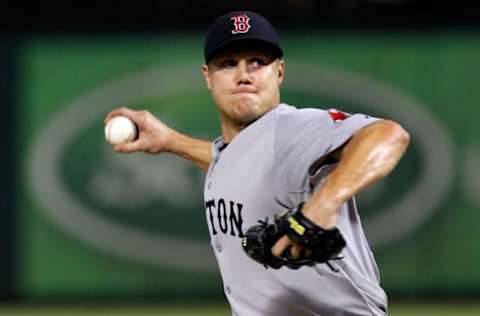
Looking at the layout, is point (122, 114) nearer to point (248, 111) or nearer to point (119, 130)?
point (119, 130)

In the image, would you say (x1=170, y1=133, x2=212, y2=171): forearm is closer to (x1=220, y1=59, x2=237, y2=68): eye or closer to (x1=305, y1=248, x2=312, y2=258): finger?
(x1=220, y1=59, x2=237, y2=68): eye

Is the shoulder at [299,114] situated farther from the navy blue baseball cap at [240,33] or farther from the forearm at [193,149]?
the forearm at [193,149]

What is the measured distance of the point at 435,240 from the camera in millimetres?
9680

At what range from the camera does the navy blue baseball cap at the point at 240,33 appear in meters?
3.92

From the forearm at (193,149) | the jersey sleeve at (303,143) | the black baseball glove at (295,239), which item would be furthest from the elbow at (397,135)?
the forearm at (193,149)

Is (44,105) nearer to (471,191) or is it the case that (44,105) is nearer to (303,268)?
(471,191)

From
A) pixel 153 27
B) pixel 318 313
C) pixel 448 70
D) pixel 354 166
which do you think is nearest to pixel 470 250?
pixel 448 70

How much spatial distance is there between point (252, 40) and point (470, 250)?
6.26 metres

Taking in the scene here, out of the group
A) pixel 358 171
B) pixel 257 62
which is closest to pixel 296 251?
pixel 358 171

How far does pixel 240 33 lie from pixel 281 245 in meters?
1.04

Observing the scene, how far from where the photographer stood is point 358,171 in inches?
124

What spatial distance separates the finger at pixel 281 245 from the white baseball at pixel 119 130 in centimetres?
174

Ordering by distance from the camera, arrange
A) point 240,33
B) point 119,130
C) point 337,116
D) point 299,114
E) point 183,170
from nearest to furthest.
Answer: point 337,116 → point 299,114 → point 240,33 → point 119,130 → point 183,170

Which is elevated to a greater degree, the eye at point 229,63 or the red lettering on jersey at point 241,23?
the red lettering on jersey at point 241,23
